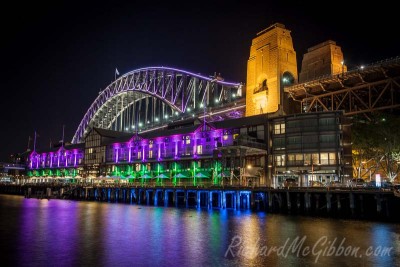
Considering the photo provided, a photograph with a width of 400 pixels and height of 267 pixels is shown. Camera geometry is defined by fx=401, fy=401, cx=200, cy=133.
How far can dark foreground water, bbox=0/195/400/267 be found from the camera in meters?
26.4

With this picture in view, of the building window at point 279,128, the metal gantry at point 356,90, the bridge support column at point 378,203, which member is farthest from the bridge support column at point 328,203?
the metal gantry at point 356,90

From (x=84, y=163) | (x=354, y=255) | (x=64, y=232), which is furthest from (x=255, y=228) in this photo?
(x=84, y=163)

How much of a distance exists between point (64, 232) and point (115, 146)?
221 ft

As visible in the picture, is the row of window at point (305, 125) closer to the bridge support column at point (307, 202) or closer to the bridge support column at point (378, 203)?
the bridge support column at point (307, 202)

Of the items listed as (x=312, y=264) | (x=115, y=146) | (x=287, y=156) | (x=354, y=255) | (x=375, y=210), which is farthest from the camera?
(x=115, y=146)

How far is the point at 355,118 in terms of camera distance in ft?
237

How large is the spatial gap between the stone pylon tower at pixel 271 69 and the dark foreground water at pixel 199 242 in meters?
39.4

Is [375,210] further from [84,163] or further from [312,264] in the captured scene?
[84,163]

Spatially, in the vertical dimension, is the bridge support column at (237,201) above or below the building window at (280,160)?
below

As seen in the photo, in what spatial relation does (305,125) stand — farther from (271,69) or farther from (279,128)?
(271,69)

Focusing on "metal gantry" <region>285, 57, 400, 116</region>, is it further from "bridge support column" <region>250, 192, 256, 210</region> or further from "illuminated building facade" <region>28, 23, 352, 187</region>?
"bridge support column" <region>250, 192, 256, 210</region>

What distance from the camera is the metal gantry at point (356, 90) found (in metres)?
68.9

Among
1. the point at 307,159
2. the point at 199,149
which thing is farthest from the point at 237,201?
→ the point at 199,149

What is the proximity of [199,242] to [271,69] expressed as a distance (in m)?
57.2
